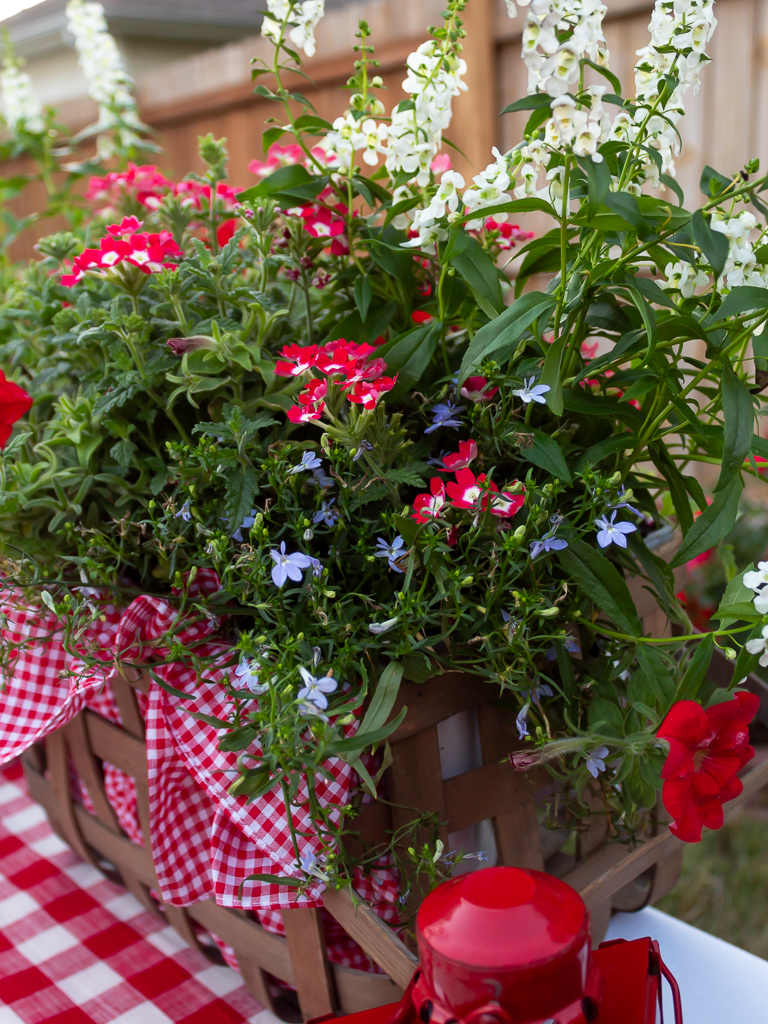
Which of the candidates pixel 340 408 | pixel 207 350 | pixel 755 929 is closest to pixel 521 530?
pixel 340 408

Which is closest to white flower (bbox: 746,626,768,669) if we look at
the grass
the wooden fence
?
the grass

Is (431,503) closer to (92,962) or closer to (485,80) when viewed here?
(92,962)

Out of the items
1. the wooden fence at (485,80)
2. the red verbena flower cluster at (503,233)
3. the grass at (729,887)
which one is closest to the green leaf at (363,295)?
the red verbena flower cluster at (503,233)

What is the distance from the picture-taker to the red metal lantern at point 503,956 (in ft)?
1.10

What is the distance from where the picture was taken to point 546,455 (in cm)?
49

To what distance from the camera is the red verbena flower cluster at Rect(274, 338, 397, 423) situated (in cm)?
47

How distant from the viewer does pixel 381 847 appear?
1.60ft

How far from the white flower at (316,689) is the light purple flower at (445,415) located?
189 millimetres

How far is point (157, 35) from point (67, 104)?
2.15 m

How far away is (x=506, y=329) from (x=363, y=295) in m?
0.15

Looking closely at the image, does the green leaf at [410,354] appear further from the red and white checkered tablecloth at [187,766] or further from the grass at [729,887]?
the grass at [729,887]

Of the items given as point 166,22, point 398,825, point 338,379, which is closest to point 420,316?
point 338,379

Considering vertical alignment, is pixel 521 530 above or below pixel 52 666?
above

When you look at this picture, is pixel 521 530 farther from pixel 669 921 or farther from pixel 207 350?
pixel 669 921
